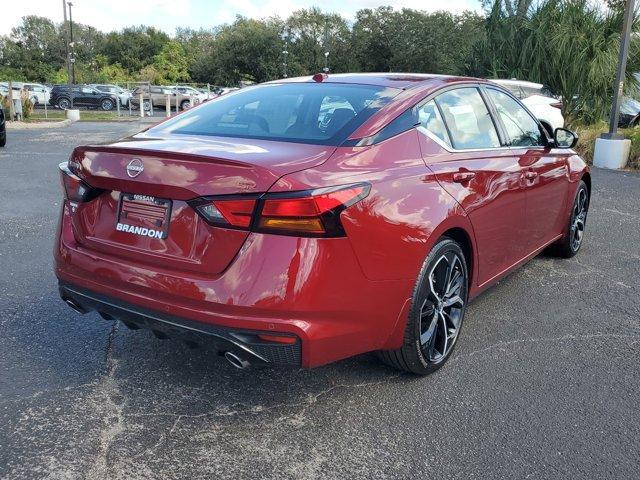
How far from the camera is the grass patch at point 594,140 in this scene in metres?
12.0

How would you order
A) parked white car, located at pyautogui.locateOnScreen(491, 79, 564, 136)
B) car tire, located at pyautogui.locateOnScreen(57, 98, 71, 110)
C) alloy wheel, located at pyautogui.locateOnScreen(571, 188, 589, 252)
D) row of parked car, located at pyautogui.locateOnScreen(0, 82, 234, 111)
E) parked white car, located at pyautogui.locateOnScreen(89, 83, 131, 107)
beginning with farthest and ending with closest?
parked white car, located at pyautogui.locateOnScreen(89, 83, 131, 107) → car tire, located at pyautogui.locateOnScreen(57, 98, 71, 110) → row of parked car, located at pyautogui.locateOnScreen(0, 82, 234, 111) → parked white car, located at pyautogui.locateOnScreen(491, 79, 564, 136) → alloy wheel, located at pyautogui.locateOnScreen(571, 188, 589, 252)

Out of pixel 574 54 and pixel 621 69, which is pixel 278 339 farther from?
pixel 574 54

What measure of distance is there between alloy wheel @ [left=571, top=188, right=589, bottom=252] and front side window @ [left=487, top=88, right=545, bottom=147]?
1132 mm

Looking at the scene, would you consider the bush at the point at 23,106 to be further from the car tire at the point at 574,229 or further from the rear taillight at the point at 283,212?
the rear taillight at the point at 283,212

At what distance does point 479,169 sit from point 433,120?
410 mm

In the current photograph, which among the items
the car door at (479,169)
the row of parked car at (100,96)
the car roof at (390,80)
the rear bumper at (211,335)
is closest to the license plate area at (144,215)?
the rear bumper at (211,335)

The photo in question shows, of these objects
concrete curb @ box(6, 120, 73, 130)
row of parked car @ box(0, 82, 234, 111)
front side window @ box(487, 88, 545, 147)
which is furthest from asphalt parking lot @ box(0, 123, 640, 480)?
row of parked car @ box(0, 82, 234, 111)

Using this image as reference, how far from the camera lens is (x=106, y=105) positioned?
3772cm

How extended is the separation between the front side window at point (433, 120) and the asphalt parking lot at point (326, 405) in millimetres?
1275

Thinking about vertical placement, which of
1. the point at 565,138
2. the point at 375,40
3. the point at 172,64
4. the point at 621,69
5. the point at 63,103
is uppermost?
the point at 375,40

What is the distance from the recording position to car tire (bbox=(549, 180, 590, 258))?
544cm

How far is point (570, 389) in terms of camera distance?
10.6 ft

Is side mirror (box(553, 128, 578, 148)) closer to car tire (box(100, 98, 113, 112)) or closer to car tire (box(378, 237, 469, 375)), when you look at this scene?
car tire (box(378, 237, 469, 375))

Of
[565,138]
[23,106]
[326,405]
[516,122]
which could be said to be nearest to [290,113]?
[326,405]
